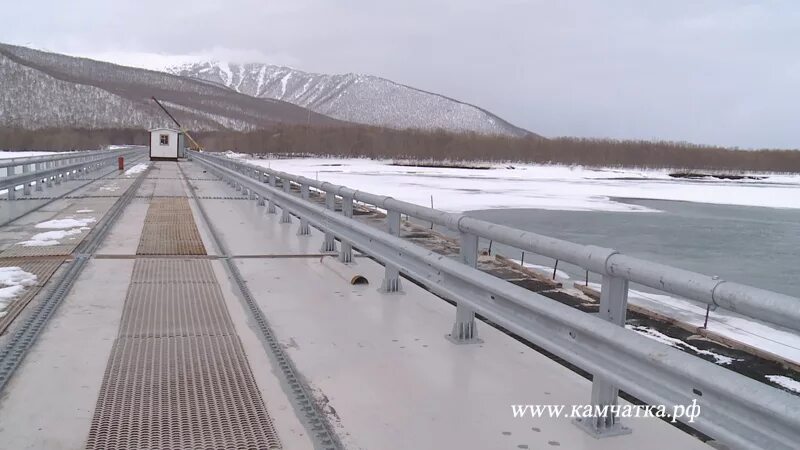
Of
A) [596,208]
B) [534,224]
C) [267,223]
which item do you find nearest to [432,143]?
[596,208]

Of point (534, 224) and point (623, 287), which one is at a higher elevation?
point (623, 287)

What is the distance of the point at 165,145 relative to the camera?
48125mm

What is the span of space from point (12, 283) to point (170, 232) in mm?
3638

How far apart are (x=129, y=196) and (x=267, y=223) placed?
631 cm

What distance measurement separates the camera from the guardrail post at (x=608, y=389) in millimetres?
3021

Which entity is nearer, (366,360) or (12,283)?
(366,360)

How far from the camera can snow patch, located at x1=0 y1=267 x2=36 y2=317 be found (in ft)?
17.2

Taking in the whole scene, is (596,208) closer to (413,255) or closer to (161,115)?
(413,255)

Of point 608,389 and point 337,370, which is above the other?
point 608,389

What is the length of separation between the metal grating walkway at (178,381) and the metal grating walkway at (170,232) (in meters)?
1.91

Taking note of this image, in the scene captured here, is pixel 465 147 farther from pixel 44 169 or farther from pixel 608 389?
pixel 608 389

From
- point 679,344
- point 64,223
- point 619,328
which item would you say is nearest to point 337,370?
point 619,328

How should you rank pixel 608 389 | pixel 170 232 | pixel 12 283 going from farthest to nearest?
pixel 170 232 < pixel 12 283 < pixel 608 389

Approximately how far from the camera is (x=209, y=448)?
295 cm
